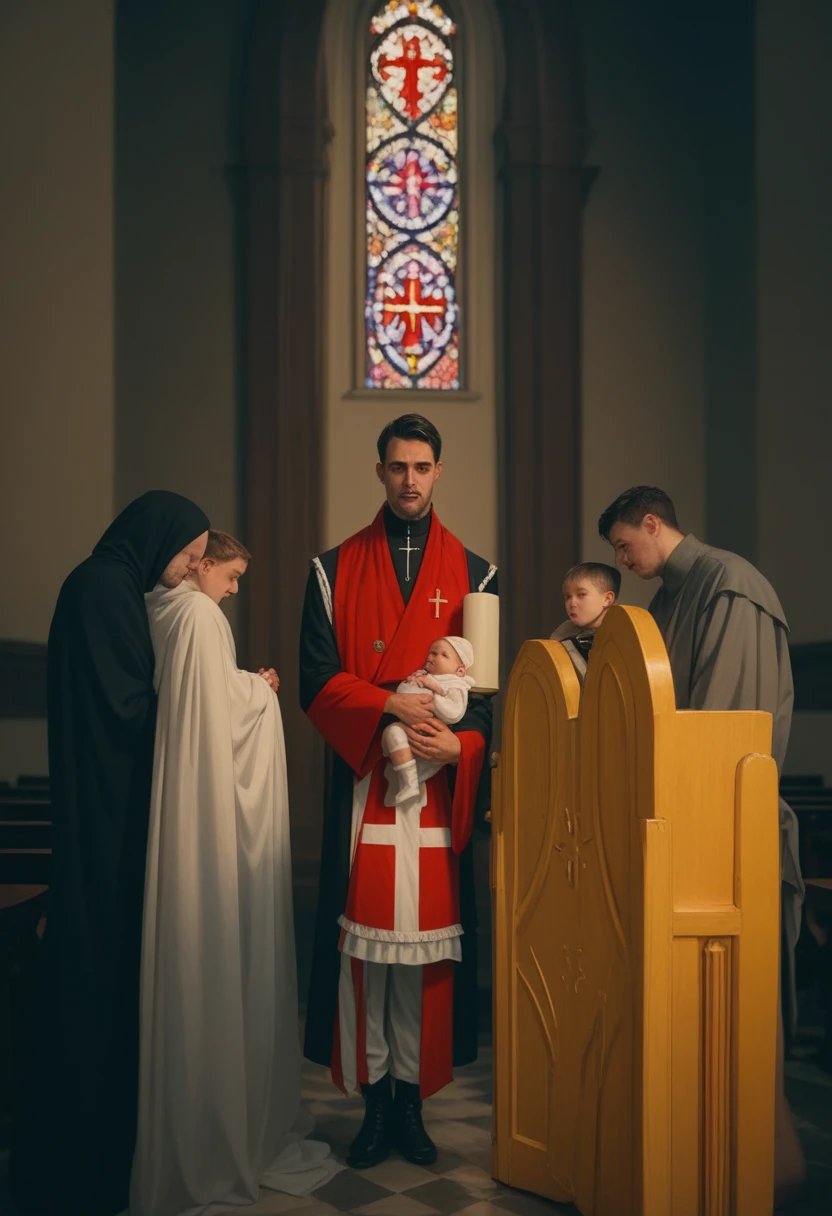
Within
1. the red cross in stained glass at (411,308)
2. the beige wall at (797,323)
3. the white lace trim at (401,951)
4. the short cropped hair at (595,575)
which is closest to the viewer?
the white lace trim at (401,951)

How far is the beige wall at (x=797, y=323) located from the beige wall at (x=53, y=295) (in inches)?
163

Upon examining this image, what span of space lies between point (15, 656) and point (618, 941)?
480 cm

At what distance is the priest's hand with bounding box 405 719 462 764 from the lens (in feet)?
11.0

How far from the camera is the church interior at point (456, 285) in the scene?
7.26m

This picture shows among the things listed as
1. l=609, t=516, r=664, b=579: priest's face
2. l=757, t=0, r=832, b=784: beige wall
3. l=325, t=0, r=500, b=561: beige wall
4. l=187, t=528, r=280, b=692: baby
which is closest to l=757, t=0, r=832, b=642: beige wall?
l=757, t=0, r=832, b=784: beige wall

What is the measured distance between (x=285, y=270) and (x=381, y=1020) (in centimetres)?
593

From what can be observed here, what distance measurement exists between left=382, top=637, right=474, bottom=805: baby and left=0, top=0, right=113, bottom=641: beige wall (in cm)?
368

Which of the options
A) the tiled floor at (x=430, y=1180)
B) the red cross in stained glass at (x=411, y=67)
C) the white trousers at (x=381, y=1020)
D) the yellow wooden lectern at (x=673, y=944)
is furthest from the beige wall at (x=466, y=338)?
the yellow wooden lectern at (x=673, y=944)

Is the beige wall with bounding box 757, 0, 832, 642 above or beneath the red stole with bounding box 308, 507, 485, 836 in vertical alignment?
above

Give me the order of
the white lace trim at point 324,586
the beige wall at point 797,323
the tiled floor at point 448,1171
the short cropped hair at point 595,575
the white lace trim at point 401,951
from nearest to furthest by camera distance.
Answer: the tiled floor at point 448,1171 < the white lace trim at point 401,951 < the white lace trim at point 324,586 < the short cropped hair at point 595,575 < the beige wall at point 797,323

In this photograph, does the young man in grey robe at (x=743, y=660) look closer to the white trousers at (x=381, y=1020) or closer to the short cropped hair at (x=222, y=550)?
the white trousers at (x=381, y=1020)

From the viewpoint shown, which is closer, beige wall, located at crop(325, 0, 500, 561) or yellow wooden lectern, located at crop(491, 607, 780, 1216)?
yellow wooden lectern, located at crop(491, 607, 780, 1216)

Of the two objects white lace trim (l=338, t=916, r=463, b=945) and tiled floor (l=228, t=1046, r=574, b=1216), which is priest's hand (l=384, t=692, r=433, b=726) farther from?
tiled floor (l=228, t=1046, r=574, b=1216)

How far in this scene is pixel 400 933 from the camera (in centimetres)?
337
